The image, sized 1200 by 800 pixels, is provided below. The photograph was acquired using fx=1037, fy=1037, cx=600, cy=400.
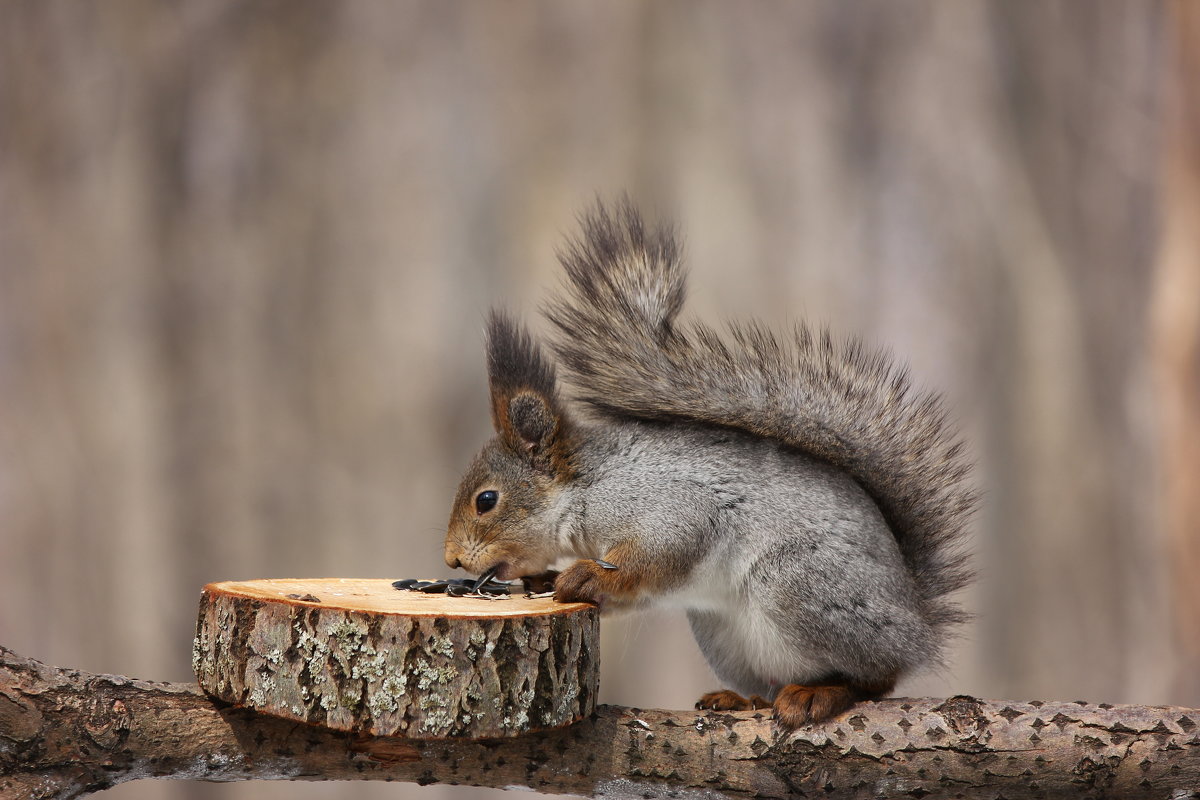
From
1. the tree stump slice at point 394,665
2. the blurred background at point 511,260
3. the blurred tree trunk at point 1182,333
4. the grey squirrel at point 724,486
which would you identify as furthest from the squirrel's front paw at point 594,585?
the blurred tree trunk at point 1182,333

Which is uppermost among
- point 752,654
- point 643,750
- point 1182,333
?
point 1182,333

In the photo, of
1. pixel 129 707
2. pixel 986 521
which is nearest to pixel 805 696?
pixel 129 707

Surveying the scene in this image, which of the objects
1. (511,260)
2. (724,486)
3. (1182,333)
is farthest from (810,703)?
(1182,333)

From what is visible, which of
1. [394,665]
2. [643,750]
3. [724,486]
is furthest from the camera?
[724,486]

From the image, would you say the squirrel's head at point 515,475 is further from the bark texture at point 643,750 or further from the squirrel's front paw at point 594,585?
the bark texture at point 643,750

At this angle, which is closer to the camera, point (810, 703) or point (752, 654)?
point (810, 703)

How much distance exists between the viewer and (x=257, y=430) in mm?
2721

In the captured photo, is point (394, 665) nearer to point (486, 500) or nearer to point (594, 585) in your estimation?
point (594, 585)

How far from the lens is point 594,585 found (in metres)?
1.34

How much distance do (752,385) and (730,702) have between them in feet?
1.54

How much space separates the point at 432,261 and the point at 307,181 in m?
0.38

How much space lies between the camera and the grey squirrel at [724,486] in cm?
139

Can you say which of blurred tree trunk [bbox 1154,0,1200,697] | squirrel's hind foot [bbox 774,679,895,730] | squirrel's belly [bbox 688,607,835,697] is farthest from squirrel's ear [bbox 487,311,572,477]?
blurred tree trunk [bbox 1154,0,1200,697]

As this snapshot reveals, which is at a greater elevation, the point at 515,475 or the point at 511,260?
the point at 511,260
